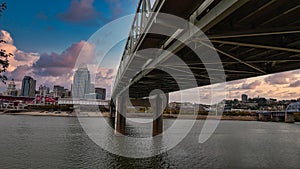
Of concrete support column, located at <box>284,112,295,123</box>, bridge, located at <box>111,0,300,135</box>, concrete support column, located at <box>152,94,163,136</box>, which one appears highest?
bridge, located at <box>111,0,300,135</box>

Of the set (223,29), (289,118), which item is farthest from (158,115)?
(289,118)

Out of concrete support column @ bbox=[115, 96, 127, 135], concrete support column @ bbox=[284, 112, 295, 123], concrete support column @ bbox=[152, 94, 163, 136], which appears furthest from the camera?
concrete support column @ bbox=[284, 112, 295, 123]

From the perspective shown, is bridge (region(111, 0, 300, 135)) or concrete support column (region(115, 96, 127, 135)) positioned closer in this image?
bridge (region(111, 0, 300, 135))

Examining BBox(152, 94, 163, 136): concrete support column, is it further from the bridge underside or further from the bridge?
the bridge underside

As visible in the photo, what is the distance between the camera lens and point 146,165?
19.5m

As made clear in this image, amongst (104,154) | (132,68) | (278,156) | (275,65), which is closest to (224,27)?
(275,65)

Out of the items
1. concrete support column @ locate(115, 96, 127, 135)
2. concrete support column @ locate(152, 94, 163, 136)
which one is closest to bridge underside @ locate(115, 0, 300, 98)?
concrete support column @ locate(152, 94, 163, 136)

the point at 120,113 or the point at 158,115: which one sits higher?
the point at 120,113

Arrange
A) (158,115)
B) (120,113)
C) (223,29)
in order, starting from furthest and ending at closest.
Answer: (120,113) < (158,115) < (223,29)

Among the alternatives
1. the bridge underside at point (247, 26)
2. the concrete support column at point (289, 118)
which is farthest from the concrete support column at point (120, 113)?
the concrete support column at point (289, 118)

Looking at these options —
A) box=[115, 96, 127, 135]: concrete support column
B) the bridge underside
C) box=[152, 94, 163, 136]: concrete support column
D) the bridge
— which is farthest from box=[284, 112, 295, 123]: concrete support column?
the bridge underside

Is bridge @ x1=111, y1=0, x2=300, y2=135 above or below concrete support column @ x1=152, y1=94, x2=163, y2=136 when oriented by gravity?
above

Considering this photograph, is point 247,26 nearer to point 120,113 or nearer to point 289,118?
point 120,113

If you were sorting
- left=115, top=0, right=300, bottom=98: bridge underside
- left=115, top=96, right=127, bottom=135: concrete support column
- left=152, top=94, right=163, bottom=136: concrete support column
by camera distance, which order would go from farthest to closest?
left=115, top=96, right=127, bottom=135: concrete support column < left=152, top=94, right=163, bottom=136: concrete support column < left=115, top=0, right=300, bottom=98: bridge underside
